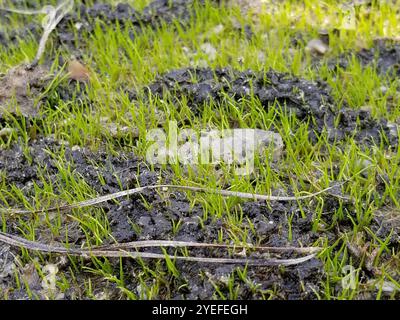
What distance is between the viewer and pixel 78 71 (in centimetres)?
349

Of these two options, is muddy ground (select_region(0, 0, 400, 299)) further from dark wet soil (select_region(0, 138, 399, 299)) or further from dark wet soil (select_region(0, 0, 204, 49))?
dark wet soil (select_region(0, 0, 204, 49))

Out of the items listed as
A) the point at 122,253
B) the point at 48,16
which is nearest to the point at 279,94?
the point at 122,253

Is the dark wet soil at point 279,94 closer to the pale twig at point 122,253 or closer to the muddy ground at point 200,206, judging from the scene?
the muddy ground at point 200,206

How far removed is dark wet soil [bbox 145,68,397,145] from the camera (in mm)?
2961

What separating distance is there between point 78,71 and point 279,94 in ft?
4.35

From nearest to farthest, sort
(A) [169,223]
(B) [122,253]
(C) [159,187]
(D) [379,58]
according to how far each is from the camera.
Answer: (B) [122,253] < (A) [169,223] < (C) [159,187] < (D) [379,58]

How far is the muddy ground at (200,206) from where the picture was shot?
2.27 metres

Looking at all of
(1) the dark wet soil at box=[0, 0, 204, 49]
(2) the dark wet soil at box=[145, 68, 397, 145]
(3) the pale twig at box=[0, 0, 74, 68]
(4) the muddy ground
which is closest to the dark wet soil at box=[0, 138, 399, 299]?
(4) the muddy ground

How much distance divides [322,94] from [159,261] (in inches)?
56.4

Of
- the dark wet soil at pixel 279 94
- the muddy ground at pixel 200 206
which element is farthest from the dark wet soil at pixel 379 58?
the dark wet soil at pixel 279 94

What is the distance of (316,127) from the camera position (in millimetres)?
2949

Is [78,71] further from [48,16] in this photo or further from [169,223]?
[169,223]
